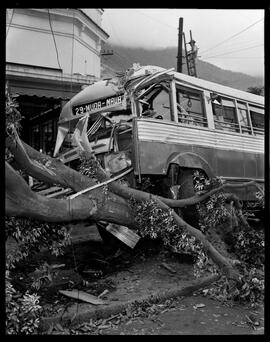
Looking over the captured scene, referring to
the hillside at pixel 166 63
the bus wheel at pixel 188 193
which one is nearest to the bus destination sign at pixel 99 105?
the hillside at pixel 166 63

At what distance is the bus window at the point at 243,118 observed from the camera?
22.8 ft

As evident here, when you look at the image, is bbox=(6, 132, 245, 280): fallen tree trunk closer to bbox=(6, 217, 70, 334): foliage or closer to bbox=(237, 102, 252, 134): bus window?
bbox=(6, 217, 70, 334): foliage

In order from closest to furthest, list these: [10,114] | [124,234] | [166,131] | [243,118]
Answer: [10,114]
[166,131]
[124,234]
[243,118]

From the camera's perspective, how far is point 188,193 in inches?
235

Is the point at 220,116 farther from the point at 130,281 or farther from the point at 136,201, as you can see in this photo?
the point at 130,281

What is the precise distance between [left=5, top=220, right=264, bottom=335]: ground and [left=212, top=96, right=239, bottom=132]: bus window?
248 centimetres

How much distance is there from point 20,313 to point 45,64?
198 inches

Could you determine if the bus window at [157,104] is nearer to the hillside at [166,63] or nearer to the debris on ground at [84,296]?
the hillside at [166,63]

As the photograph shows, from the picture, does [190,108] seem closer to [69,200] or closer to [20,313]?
[69,200]

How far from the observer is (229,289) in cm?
505

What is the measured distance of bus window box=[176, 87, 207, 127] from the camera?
248 inches

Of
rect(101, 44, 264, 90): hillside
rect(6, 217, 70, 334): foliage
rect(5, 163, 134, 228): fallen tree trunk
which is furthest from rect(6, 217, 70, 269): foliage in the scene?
rect(101, 44, 264, 90): hillside

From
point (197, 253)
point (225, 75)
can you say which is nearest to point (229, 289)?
point (197, 253)

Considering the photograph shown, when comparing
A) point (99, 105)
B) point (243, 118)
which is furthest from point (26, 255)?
point (243, 118)
